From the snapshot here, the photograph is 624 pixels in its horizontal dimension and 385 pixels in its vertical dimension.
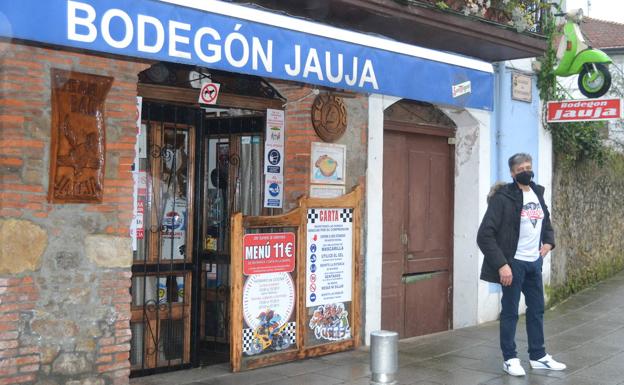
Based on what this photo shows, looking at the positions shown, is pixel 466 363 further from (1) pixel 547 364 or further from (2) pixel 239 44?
(2) pixel 239 44

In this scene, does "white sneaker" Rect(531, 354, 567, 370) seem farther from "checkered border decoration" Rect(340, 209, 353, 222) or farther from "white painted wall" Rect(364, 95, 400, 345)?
"checkered border decoration" Rect(340, 209, 353, 222)

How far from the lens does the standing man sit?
22.6 ft

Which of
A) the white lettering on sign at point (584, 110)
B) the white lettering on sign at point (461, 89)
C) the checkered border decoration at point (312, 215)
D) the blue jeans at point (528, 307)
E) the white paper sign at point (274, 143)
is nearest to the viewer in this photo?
the white lettering on sign at point (461, 89)

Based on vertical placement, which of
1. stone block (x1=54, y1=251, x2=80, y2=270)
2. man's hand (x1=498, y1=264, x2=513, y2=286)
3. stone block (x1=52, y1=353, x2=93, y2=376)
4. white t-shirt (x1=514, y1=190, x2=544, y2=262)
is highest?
white t-shirt (x1=514, y1=190, x2=544, y2=262)

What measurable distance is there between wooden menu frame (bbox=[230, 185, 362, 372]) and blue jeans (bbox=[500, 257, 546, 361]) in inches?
64.4

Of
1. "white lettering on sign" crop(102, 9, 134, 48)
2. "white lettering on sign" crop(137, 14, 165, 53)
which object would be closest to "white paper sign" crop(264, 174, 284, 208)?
"white lettering on sign" crop(137, 14, 165, 53)

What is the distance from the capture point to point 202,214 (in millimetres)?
7824

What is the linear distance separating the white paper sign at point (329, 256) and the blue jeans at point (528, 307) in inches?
66.1

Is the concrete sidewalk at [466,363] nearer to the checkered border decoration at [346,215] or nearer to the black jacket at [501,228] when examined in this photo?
the black jacket at [501,228]

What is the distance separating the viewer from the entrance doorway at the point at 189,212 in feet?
22.4

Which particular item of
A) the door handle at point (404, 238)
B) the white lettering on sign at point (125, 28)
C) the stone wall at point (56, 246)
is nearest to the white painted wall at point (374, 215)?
the door handle at point (404, 238)

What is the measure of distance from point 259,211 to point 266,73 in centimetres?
267

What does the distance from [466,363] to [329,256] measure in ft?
5.64

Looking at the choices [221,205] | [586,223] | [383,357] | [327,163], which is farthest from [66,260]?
[586,223]
